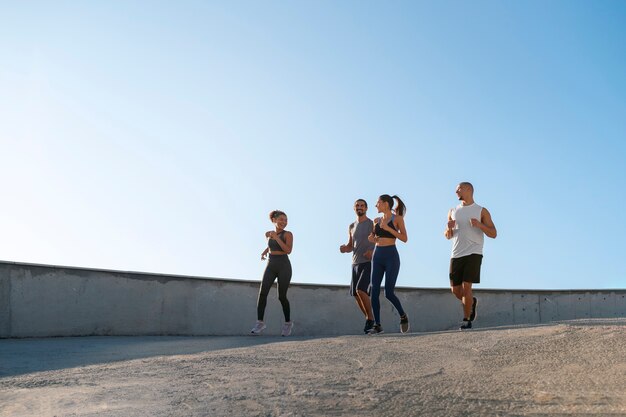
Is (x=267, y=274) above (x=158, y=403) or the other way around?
above

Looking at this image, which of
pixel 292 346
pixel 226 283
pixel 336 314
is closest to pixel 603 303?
pixel 336 314

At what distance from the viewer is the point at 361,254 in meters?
8.80

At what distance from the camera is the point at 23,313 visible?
9828 mm

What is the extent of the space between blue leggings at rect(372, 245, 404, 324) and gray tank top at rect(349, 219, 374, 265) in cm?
66

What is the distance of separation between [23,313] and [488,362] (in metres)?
7.67

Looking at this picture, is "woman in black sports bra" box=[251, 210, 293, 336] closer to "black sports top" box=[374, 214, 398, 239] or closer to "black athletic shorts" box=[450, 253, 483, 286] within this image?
"black sports top" box=[374, 214, 398, 239]

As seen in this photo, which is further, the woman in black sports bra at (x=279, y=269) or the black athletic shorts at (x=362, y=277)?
the woman in black sports bra at (x=279, y=269)

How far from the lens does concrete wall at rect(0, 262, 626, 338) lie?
10016 mm

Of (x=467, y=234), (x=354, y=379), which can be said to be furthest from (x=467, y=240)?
(x=354, y=379)

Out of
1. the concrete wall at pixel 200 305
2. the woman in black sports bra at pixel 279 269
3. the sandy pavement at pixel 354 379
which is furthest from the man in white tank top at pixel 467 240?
the concrete wall at pixel 200 305

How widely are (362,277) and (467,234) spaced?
173 centimetres

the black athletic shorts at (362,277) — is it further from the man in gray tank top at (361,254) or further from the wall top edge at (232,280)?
the wall top edge at (232,280)

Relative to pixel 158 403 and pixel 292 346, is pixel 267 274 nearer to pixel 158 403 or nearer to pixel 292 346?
pixel 292 346

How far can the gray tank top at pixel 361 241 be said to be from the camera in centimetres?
880
